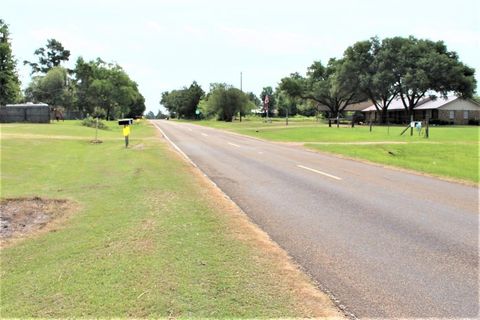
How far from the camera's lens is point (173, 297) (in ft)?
15.6

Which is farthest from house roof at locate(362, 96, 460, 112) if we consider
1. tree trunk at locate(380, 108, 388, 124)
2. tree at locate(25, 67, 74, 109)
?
tree at locate(25, 67, 74, 109)

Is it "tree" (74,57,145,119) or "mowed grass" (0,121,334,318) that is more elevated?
"tree" (74,57,145,119)

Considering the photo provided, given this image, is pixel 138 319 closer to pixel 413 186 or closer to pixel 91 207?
pixel 91 207

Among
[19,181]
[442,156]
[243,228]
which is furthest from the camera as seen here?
[442,156]

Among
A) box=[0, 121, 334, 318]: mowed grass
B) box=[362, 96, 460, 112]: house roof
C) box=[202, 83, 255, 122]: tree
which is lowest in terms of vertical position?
box=[0, 121, 334, 318]: mowed grass

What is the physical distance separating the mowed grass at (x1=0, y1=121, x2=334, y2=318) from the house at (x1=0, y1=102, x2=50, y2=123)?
50276mm

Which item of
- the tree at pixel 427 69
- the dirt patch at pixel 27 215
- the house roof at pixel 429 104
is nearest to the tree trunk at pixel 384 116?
the house roof at pixel 429 104

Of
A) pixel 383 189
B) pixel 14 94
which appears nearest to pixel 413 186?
pixel 383 189

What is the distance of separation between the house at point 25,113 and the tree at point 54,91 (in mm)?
48967

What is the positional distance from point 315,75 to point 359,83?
19.0 m

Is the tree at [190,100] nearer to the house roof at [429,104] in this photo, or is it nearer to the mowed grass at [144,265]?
the house roof at [429,104]

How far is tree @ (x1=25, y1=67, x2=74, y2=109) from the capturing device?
106m

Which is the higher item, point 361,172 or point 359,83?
point 359,83

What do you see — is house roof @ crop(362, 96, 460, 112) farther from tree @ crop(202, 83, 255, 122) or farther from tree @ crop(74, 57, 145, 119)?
tree @ crop(74, 57, 145, 119)
